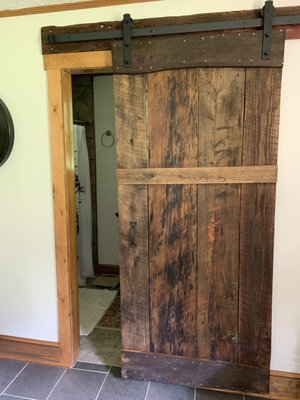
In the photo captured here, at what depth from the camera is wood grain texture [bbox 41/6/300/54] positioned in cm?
162

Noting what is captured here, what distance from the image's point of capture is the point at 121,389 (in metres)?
1.90

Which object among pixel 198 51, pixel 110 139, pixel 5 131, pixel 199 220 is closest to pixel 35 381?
pixel 199 220

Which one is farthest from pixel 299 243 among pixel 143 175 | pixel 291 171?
pixel 143 175

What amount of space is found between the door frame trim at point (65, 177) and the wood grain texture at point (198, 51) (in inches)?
7.1

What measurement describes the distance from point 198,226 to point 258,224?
1.08ft

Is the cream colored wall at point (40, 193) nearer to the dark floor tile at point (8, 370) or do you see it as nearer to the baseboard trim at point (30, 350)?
the baseboard trim at point (30, 350)

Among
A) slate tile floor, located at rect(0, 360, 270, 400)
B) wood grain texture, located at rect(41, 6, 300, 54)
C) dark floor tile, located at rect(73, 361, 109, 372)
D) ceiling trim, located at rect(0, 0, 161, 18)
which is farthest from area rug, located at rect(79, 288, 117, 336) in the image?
ceiling trim, located at rect(0, 0, 161, 18)

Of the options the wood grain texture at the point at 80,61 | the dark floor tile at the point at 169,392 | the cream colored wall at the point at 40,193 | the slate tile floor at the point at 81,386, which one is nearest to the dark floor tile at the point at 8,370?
the slate tile floor at the point at 81,386

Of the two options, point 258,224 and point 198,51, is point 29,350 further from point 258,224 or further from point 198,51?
point 198,51

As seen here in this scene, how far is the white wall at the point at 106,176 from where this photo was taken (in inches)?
141

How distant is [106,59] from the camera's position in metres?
1.80

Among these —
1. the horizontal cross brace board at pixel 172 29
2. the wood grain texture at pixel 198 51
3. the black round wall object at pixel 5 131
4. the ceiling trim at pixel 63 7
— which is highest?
the ceiling trim at pixel 63 7

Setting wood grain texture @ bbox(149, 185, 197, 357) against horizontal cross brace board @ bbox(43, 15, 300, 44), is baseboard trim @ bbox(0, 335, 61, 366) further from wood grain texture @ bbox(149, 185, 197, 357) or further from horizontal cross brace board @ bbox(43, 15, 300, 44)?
horizontal cross brace board @ bbox(43, 15, 300, 44)

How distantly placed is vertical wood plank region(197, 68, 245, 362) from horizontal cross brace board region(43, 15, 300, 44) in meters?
0.22
